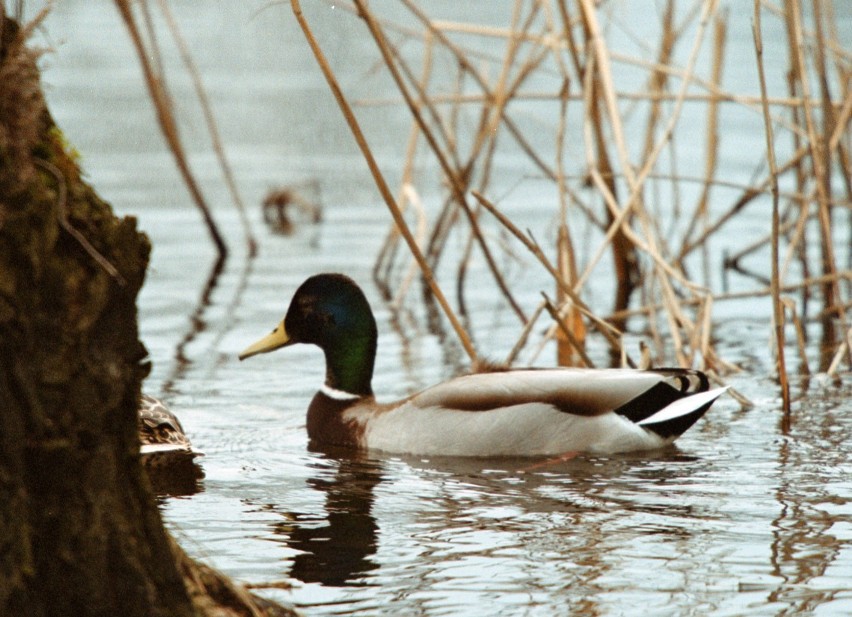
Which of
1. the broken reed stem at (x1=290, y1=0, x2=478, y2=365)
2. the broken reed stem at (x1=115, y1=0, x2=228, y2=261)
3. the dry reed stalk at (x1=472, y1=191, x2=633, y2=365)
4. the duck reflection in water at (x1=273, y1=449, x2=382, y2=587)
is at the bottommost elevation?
the duck reflection in water at (x1=273, y1=449, x2=382, y2=587)

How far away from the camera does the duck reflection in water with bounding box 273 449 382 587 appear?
4.65 metres

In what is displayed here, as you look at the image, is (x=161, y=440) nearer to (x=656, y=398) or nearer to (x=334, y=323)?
(x=334, y=323)

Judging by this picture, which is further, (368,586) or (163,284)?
(163,284)

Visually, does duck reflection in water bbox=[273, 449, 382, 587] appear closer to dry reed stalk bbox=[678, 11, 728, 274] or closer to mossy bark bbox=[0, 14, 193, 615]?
mossy bark bbox=[0, 14, 193, 615]

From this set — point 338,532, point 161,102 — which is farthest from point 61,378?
point 161,102

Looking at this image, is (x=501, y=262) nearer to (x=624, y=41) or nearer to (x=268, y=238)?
(x=268, y=238)

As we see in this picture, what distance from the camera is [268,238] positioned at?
1317cm

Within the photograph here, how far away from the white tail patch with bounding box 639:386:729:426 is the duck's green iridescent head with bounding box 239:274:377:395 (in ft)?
5.14

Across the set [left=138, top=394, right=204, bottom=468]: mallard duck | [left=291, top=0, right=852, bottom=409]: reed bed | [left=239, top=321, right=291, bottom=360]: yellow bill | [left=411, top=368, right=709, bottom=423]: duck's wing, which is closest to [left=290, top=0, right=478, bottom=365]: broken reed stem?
[left=291, top=0, right=852, bottom=409]: reed bed

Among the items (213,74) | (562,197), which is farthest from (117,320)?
(213,74)

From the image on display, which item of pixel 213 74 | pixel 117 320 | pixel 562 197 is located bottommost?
pixel 117 320

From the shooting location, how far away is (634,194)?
7.08 m

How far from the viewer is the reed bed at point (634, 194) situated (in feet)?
23.3

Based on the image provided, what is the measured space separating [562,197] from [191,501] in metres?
2.72
